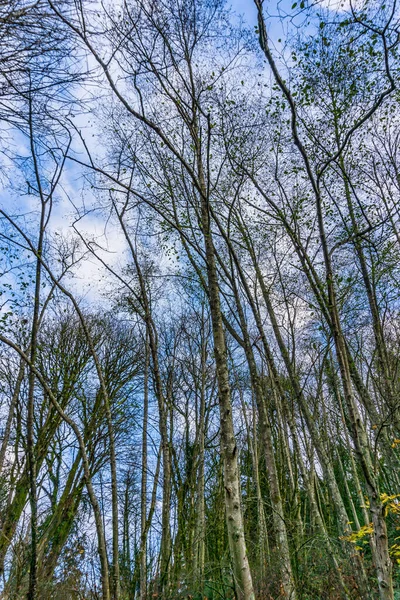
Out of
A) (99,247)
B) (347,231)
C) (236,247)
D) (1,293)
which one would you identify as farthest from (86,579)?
(347,231)

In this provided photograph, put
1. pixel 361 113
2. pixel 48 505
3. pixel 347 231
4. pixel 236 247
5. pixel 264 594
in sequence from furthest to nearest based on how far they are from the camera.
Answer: pixel 48 505, pixel 236 247, pixel 347 231, pixel 361 113, pixel 264 594

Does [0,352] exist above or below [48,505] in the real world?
above

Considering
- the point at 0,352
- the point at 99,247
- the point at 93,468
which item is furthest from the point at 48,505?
the point at 99,247

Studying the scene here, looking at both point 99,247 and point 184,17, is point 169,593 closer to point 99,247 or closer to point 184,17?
point 99,247

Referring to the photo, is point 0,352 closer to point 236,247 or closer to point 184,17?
point 236,247

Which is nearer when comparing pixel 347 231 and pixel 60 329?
pixel 347 231

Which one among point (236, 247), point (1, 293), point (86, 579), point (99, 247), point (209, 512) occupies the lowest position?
point (86, 579)

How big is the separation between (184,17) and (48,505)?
10.9m

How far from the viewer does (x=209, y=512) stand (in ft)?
33.6

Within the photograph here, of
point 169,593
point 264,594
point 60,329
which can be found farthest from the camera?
point 60,329

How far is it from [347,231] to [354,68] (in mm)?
2563

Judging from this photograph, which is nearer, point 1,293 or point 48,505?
point 1,293

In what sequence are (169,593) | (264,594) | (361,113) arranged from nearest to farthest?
1. (169,593)
2. (264,594)
3. (361,113)

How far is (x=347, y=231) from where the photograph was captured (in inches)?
260
